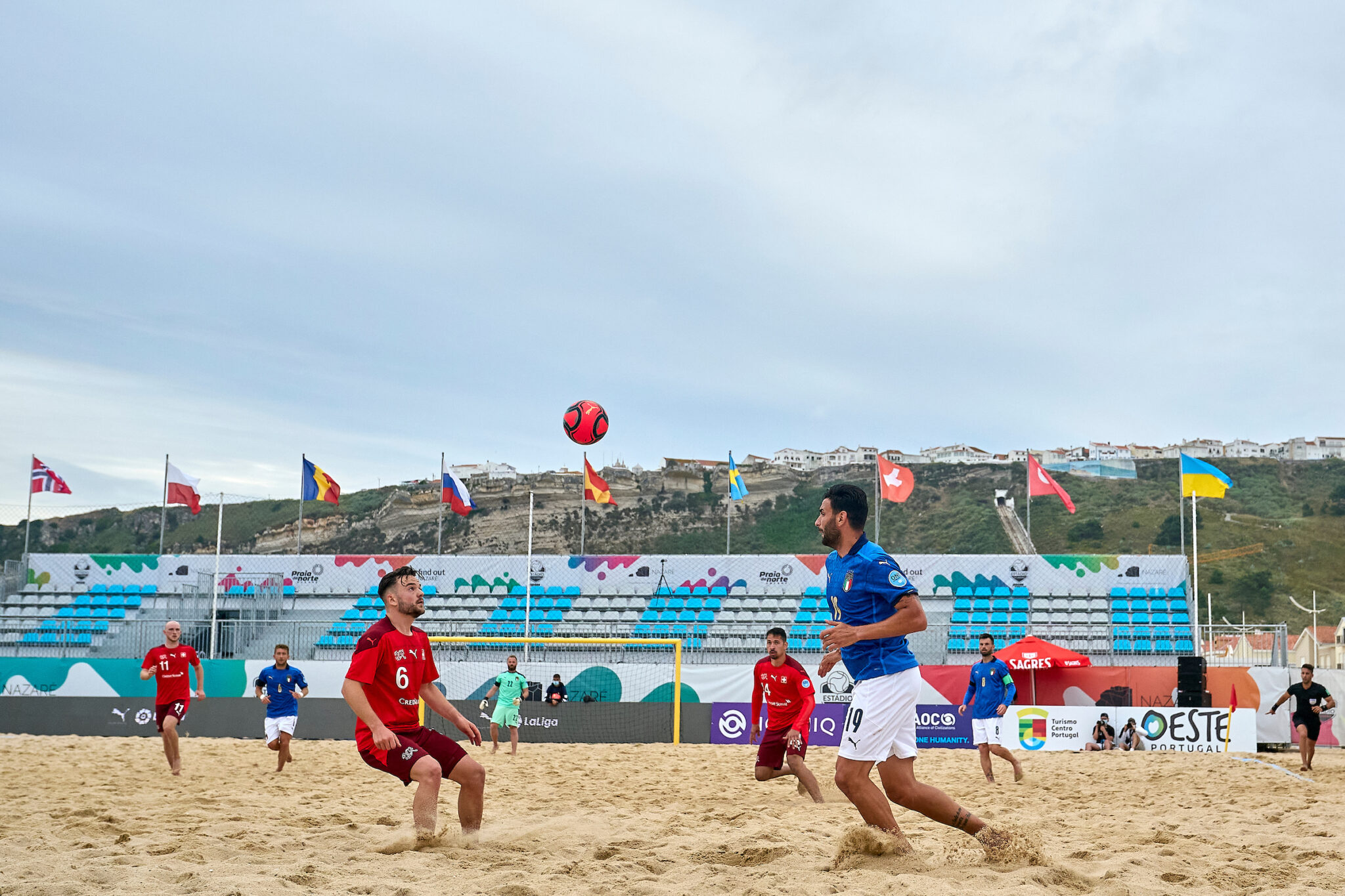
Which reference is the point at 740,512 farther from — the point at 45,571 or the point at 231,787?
the point at 231,787

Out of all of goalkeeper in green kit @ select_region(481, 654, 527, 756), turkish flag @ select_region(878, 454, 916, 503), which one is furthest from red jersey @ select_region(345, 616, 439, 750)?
turkish flag @ select_region(878, 454, 916, 503)

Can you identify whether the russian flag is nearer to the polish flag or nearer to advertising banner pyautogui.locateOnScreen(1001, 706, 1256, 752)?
the polish flag

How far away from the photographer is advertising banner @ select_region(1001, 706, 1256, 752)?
15.5 m

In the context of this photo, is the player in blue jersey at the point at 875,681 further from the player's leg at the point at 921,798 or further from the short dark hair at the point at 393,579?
the short dark hair at the point at 393,579

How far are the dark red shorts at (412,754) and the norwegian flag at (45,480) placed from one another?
1108 inches

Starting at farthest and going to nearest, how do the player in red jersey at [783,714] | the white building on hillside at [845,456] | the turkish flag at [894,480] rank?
1. the white building on hillside at [845,456]
2. the turkish flag at [894,480]
3. the player in red jersey at [783,714]

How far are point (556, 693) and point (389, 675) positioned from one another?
1164cm

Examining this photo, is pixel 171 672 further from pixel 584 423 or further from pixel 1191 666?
pixel 1191 666

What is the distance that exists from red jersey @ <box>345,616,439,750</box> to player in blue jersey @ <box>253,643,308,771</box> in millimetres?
6750

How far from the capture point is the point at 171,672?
1120 cm

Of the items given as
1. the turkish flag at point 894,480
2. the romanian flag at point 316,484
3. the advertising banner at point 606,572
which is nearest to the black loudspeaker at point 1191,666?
the advertising banner at point 606,572

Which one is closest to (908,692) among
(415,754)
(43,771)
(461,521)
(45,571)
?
(415,754)

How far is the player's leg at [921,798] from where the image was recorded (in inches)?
182

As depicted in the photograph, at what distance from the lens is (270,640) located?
25.0m
